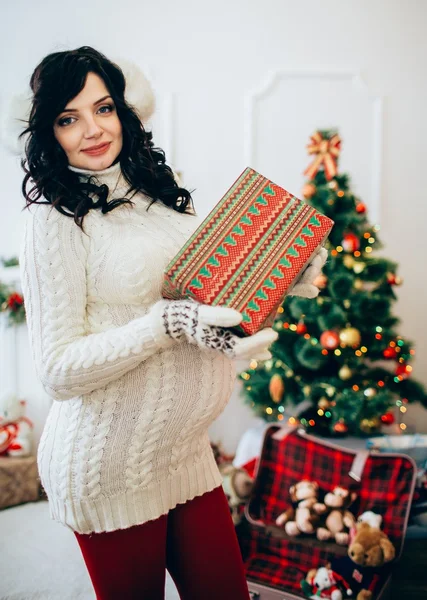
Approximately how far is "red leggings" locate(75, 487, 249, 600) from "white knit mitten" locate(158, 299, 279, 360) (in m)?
0.36

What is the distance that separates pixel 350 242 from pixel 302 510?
1.12 meters

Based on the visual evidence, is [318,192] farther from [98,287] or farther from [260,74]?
[98,287]

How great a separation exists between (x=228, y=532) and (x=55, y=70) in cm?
92

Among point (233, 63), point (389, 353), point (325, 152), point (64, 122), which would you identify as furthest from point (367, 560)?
point (233, 63)

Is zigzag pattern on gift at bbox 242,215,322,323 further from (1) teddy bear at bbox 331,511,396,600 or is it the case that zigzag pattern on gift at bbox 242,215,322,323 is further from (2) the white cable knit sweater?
(1) teddy bear at bbox 331,511,396,600

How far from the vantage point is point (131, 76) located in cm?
112

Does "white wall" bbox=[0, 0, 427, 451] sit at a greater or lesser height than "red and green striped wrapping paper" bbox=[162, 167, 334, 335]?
greater

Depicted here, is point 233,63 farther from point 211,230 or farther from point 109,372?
point 109,372

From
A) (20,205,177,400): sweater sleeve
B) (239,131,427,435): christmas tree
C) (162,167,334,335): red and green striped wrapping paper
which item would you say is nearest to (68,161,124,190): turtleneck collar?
(20,205,177,400): sweater sleeve

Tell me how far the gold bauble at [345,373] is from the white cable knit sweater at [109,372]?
1.47m

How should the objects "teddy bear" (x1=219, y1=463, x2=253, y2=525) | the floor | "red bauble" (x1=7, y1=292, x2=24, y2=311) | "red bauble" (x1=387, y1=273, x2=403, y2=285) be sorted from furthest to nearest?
"red bauble" (x1=7, y1=292, x2=24, y2=311), "red bauble" (x1=387, y1=273, x2=403, y2=285), "teddy bear" (x1=219, y1=463, x2=253, y2=525), the floor

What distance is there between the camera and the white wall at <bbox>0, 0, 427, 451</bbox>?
2.81m

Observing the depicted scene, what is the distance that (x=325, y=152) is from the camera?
2598 mm

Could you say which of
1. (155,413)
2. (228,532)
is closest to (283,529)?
(228,532)
